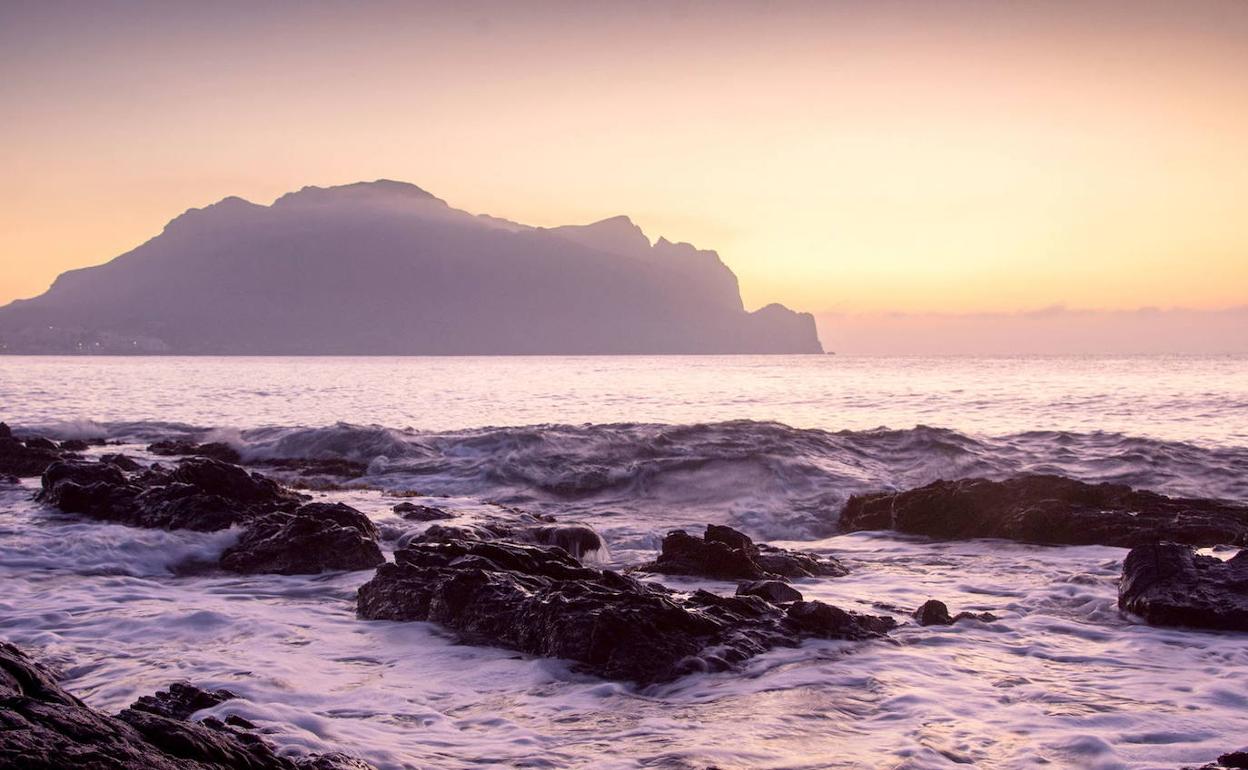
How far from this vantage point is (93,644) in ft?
23.4

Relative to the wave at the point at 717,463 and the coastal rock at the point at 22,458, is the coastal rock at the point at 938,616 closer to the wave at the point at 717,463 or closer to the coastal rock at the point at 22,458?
the wave at the point at 717,463

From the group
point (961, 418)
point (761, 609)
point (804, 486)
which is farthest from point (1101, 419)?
point (761, 609)

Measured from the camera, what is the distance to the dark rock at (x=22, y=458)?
18172 millimetres

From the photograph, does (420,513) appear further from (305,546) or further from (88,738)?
(88,738)

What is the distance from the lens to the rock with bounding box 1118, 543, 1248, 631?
8211mm

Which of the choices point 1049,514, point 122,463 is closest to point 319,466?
point 122,463

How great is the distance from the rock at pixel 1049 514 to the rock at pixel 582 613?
659 centimetres

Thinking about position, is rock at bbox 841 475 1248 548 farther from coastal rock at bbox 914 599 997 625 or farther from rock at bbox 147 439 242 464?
rock at bbox 147 439 242 464

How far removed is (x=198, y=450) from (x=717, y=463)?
13.9m

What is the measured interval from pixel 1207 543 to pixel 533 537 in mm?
9264

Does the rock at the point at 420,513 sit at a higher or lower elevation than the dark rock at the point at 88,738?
lower

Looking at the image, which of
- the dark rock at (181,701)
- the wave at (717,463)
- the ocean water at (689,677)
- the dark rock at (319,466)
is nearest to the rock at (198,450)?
the wave at (717,463)

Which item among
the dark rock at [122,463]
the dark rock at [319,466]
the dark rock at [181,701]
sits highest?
the dark rock at [181,701]

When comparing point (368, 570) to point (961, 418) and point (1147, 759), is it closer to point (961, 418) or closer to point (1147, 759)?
point (1147, 759)
